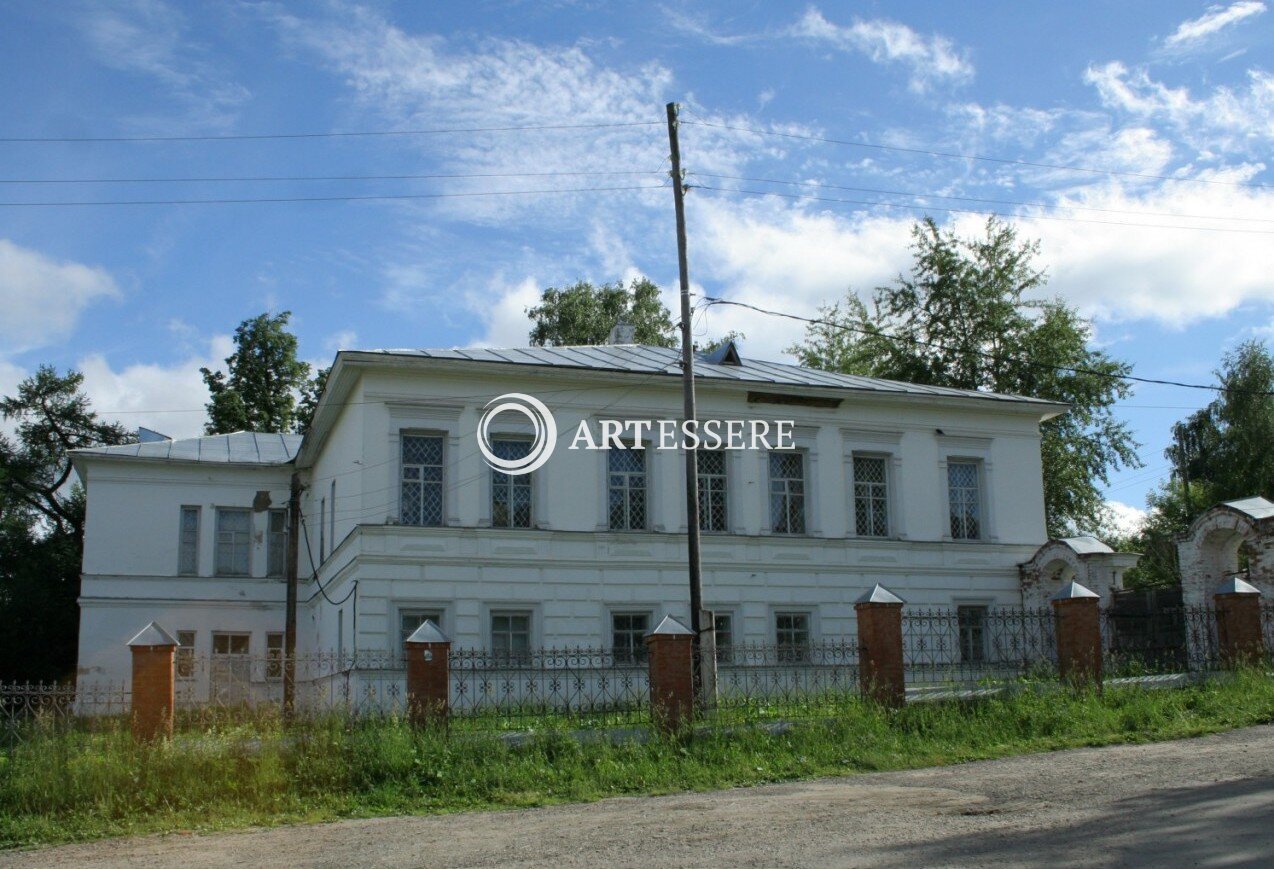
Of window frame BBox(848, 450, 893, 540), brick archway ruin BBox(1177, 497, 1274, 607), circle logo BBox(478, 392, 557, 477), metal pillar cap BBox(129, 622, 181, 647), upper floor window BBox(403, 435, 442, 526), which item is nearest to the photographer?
metal pillar cap BBox(129, 622, 181, 647)

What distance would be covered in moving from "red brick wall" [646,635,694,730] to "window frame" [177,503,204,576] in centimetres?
1655

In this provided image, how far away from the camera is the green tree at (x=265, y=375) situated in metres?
38.9

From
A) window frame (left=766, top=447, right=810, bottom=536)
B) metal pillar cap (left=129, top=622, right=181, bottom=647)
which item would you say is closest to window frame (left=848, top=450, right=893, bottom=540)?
window frame (left=766, top=447, right=810, bottom=536)

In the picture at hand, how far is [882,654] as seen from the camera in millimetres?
13977

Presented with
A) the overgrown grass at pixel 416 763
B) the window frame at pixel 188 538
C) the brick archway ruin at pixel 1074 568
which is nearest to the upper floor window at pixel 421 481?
the overgrown grass at pixel 416 763

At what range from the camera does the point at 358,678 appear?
18.3 metres

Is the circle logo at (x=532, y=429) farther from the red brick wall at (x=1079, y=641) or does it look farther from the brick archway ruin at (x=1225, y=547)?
the brick archway ruin at (x=1225, y=547)

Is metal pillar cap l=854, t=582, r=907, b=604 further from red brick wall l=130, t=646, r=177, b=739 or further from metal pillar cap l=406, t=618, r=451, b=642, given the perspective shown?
red brick wall l=130, t=646, r=177, b=739

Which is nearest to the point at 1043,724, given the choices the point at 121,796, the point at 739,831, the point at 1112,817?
the point at 1112,817

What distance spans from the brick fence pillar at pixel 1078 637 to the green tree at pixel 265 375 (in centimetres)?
2896

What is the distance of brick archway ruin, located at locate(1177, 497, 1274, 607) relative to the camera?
17.8 m

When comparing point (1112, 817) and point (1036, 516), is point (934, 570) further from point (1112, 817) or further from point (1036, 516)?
point (1112, 817)

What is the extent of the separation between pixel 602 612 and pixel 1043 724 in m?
8.63

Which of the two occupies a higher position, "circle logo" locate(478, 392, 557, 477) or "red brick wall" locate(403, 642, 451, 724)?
"circle logo" locate(478, 392, 557, 477)
